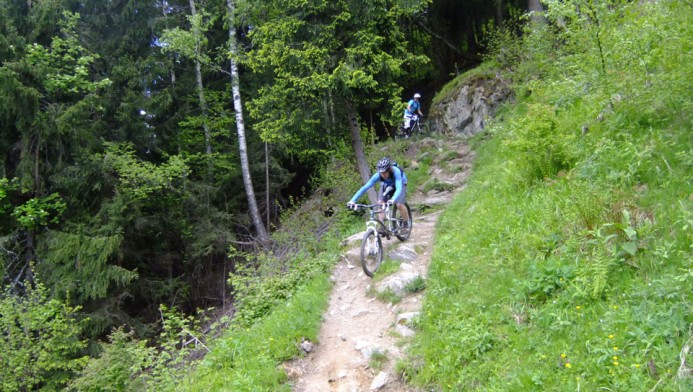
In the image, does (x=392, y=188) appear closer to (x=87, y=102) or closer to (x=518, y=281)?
(x=518, y=281)

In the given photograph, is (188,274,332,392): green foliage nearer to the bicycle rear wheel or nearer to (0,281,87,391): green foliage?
the bicycle rear wheel

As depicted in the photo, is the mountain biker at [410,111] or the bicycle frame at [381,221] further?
the mountain biker at [410,111]

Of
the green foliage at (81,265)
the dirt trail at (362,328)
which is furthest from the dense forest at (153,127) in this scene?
the dirt trail at (362,328)

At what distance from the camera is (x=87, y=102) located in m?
12.7

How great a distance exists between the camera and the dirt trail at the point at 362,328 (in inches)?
205

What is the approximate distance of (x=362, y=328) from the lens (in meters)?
6.34

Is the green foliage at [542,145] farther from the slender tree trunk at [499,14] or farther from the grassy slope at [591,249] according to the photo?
the slender tree trunk at [499,14]

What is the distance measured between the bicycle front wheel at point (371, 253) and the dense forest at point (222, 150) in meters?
0.99

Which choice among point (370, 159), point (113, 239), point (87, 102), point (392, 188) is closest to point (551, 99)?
point (392, 188)

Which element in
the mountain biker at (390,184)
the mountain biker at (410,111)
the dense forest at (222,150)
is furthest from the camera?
the mountain biker at (410,111)

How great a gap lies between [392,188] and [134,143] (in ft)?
36.3

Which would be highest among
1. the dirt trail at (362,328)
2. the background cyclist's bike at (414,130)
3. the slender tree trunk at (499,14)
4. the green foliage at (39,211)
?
the slender tree trunk at (499,14)

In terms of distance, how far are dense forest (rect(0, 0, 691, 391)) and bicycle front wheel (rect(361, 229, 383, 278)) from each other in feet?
3.24

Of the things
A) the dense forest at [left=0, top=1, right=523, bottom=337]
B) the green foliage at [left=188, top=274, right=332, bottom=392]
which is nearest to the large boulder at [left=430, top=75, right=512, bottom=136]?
the dense forest at [left=0, top=1, right=523, bottom=337]
